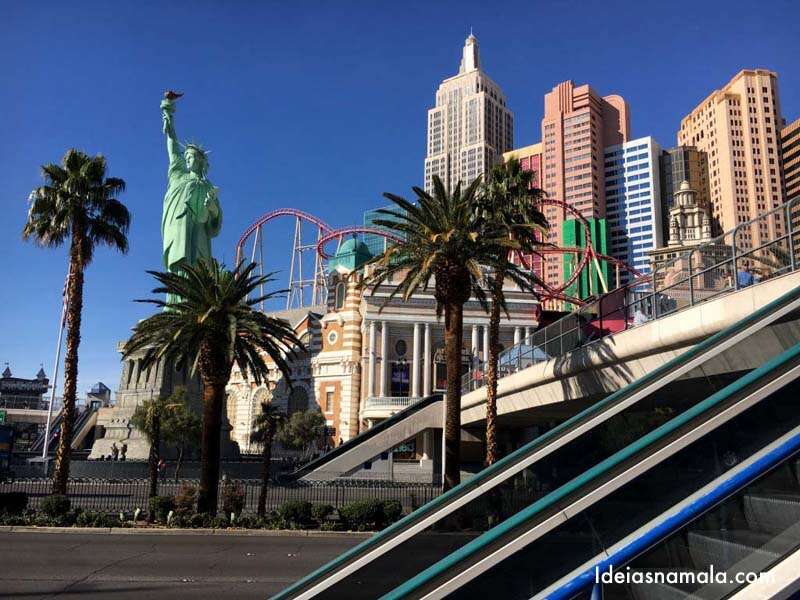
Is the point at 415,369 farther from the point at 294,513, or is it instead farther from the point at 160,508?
the point at 160,508

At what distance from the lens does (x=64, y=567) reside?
1389cm

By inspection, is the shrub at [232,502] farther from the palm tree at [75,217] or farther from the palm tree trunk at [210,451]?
the palm tree at [75,217]

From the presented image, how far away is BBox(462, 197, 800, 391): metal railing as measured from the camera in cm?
1207

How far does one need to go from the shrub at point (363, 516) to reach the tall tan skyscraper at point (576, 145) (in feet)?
479

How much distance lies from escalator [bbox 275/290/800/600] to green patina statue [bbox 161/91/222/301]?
5225 centimetres

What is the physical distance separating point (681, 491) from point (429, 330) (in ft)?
177

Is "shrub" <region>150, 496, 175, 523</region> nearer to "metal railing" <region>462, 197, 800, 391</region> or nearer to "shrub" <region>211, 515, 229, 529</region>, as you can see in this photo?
"shrub" <region>211, 515, 229, 529</region>

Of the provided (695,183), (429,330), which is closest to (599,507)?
(429,330)

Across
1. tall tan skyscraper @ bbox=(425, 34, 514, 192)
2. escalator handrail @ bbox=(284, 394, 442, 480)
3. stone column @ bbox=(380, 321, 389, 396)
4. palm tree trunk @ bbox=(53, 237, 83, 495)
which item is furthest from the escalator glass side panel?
tall tan skyscraper @ bbox=(425, 34, 514, 192)

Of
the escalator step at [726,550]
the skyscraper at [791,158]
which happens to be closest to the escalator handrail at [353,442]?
the escalator step at [726,550]

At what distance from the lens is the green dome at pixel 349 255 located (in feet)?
286

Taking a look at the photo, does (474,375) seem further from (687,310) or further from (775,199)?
(775,199)

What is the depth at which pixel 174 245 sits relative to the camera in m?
56.0

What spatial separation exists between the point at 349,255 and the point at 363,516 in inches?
2683
